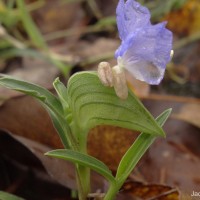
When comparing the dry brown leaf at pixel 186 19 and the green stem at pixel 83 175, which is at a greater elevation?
the green stem at pixel 83 175

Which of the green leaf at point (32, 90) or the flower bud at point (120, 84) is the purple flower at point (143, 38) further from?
the green leaf at point (32, 90)

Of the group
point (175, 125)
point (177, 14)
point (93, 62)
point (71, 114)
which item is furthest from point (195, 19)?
point (71, 114)

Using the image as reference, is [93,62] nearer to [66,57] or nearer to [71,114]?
[66,57]

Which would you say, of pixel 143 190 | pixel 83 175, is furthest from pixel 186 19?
pixel 83 175

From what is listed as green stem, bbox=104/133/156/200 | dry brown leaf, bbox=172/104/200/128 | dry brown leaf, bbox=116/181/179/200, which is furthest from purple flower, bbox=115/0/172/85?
dry brown leaf, bbox=172/104/200/128

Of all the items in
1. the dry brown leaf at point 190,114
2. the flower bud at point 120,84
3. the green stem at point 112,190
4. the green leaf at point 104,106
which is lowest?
the dry brown leaf at point 190,114

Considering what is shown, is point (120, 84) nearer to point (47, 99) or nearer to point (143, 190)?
point (47, 99)

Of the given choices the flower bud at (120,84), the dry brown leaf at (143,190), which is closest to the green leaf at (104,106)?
the flower bud at (120,84)
